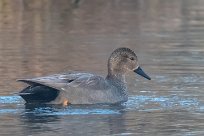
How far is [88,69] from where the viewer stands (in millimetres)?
17391

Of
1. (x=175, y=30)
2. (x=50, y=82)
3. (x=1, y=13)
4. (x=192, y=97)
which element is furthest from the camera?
(x=1, y=13)

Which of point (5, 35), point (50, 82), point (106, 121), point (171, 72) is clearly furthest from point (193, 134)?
point (5, 35)

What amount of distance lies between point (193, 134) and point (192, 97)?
2.91 metres

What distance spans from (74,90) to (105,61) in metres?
5.14

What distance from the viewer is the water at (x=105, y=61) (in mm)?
12039

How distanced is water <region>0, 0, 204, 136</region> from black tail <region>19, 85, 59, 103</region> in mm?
111

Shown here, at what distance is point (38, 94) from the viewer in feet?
43.5

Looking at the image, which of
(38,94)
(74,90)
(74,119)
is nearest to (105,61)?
(74,90)

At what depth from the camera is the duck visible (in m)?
13.3

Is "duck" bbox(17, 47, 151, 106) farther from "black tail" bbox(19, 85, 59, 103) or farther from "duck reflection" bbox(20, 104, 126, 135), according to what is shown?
"duck reflection" bbox(20, 104, 126, 135)

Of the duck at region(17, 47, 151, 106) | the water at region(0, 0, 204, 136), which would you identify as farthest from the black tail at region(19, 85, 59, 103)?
the water at region(0, 0, 204, 136)

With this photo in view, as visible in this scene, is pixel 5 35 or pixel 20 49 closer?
pixel 20 49

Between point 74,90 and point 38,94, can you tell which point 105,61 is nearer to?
point 74,90

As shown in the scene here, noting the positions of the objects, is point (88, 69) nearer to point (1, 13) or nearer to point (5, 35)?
point (5, 35)
